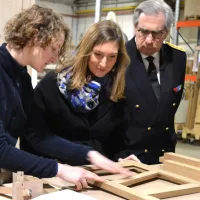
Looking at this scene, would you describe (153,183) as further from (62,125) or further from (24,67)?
(24,67)

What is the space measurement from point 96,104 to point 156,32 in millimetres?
556

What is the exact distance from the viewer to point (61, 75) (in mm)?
1760

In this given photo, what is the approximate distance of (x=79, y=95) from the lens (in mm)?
Answer: 1735

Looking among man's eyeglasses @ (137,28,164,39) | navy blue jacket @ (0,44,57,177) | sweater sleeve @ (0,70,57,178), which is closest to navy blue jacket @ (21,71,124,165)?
navy blue jacket @ (0,44,57,177)

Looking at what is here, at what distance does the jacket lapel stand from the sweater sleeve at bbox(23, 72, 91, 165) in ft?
→ 1.94

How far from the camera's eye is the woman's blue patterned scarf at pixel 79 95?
1.73m

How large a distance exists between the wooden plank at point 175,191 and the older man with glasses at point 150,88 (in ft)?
1.97

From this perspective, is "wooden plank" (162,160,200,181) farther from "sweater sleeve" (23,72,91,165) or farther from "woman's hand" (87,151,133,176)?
"sweater sleeve" (23,72,91,165)

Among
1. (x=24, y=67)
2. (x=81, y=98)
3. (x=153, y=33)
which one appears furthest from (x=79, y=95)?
(x=153, y=33)

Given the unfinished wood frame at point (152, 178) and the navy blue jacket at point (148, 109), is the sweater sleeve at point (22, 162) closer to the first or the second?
the unfinished wood frame at point (152, 178)

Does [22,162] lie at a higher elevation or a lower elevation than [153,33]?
lower

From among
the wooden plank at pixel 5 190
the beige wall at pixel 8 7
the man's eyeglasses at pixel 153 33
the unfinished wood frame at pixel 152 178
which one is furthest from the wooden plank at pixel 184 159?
the beige wall at pixel 8 7

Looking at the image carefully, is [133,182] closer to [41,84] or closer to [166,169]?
[166,169]

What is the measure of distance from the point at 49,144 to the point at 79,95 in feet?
0.88
